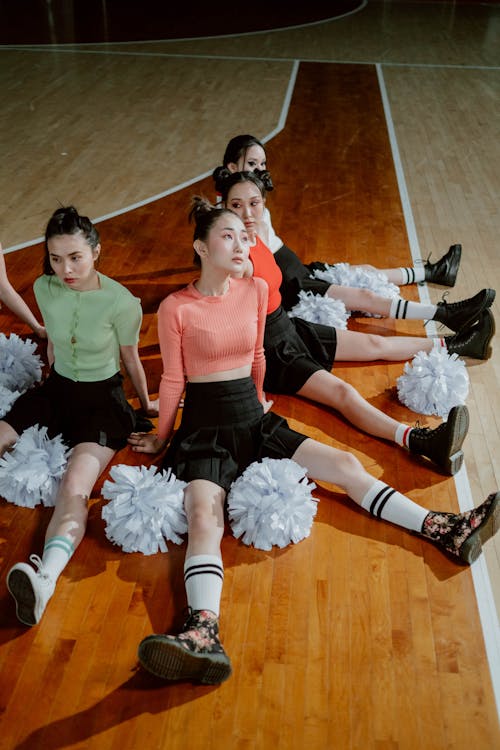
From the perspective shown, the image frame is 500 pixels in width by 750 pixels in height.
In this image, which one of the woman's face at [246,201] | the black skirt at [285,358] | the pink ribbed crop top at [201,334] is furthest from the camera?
the black skirt at [285,358]

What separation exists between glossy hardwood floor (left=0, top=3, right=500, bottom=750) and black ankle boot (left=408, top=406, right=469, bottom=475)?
8 cm

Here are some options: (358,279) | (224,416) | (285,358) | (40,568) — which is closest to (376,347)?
(285,358)

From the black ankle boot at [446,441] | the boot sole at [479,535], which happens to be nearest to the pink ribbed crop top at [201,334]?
the black ankle boot at [446,441]

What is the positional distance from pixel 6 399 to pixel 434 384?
5.89 ft

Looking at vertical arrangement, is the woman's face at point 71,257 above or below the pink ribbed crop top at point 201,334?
above

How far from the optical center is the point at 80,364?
3033 millimetres

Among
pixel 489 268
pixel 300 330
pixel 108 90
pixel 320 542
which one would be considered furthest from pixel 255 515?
pixel 108 90

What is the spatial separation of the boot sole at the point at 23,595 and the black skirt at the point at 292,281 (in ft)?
7.12

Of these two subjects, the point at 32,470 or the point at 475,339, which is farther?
the point at 475,339

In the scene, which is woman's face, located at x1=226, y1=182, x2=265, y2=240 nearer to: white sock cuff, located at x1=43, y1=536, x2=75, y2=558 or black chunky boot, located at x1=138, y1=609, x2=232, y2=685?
white sock cuff, located at x1=43, y1=536, x2=75, y2=558

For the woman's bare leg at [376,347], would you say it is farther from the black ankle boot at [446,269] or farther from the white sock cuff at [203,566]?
the white sock cuff at [203,566]

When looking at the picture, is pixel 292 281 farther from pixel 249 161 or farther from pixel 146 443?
pixel 146 443

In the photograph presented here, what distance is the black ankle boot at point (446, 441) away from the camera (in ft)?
10.0

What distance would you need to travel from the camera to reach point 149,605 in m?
2.58
